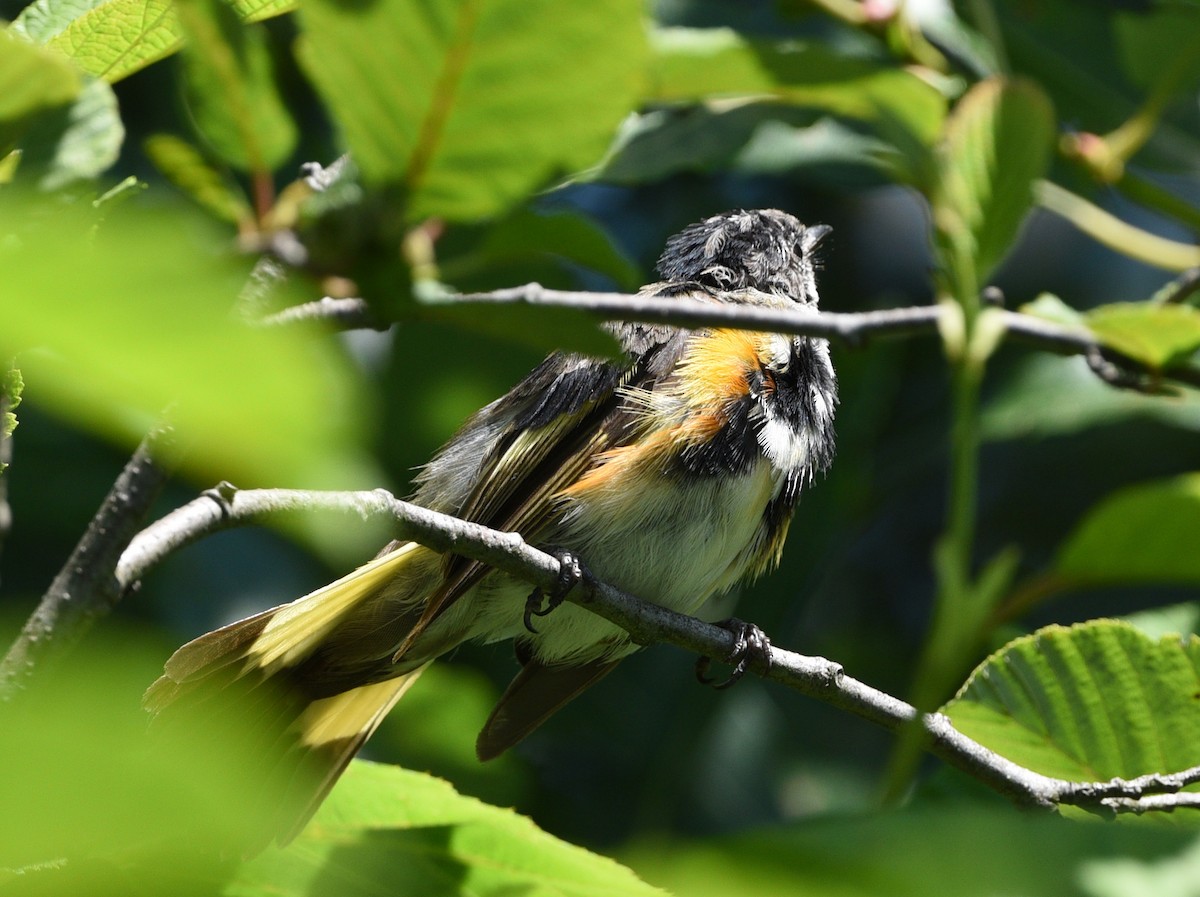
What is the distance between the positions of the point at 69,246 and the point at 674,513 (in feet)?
9.33

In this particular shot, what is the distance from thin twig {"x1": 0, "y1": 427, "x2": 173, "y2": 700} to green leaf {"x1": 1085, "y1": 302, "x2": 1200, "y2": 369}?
127cm

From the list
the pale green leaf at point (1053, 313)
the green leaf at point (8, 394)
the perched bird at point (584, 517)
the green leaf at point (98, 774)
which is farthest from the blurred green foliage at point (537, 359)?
the perched bird at point (584, 517)

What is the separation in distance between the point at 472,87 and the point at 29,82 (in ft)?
1.03

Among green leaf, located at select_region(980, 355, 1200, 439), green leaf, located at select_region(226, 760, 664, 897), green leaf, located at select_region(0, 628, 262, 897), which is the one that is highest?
green leaf, located at select_region(0, 628, 262, 897)

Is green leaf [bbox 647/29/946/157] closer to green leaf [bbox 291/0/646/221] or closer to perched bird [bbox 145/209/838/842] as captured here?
perched bird [bbox 145/209/838/842]

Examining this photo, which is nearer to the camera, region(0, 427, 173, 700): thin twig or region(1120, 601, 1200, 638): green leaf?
region(0, 427, 173, 700): thin twig

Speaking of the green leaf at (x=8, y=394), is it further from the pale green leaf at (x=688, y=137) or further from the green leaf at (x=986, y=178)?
the pale green leaf at (x=688, y=137)

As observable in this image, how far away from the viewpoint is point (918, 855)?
2.06 ft

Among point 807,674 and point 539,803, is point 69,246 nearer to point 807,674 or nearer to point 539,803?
point 807,674

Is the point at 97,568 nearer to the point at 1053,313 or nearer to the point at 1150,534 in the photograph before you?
the point at 1150,534

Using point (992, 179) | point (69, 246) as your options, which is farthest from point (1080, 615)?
Result: point (69, 246)

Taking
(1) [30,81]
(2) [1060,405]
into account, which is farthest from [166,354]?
(2) [1060,405]

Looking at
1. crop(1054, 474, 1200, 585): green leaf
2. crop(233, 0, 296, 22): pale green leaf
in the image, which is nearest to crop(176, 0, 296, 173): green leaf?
crop(233, 0, 296, 22): pale green leaf

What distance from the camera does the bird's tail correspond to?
8.02ft
